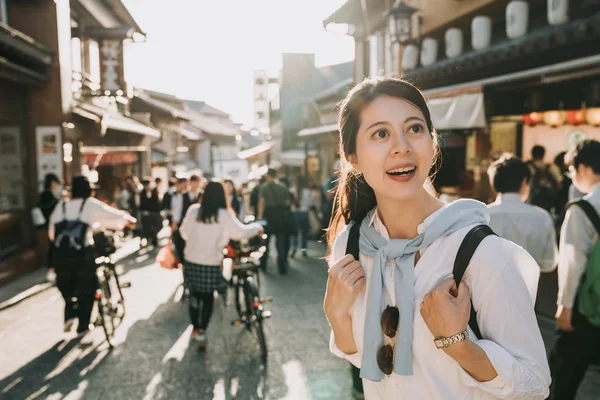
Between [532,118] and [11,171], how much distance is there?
11269 mm

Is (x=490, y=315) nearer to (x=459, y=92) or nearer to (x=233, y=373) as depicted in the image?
(x=233, y=373)

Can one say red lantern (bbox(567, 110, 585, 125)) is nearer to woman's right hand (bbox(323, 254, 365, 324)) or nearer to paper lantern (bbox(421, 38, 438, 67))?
paper lantern (bbox(421, 38, 438, 67))

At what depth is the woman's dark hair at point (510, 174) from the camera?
4.30 meters

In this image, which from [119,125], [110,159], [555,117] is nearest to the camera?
[555,117]

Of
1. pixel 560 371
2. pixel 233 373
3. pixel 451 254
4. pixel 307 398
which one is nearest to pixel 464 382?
pixel 451 254

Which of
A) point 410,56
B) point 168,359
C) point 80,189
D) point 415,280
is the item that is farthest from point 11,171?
point 415,280

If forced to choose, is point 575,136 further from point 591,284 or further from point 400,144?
point 400,144

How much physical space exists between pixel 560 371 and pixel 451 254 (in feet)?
8.36

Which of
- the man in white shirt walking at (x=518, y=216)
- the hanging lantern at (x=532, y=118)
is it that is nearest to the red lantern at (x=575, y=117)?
the hanging lantern at (x=532, y=118)

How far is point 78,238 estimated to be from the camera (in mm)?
6863

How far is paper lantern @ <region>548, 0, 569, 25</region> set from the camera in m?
7.57

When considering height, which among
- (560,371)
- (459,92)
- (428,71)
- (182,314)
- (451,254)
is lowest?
(182,314)

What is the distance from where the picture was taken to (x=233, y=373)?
582cm

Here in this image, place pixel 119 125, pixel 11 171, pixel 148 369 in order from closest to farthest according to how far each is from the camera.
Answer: pixel 148 369
pixel 11 171
pixel 119 125
